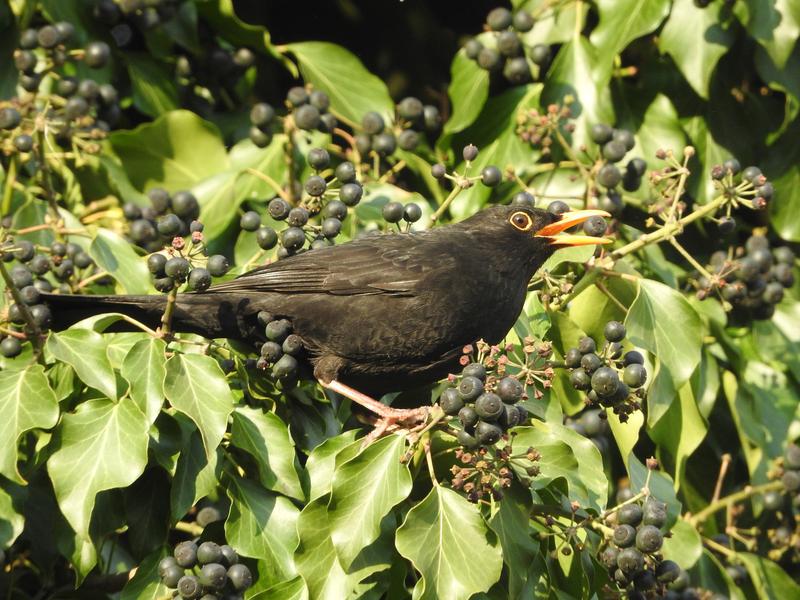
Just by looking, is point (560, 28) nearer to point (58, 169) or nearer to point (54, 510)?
point (58, 169)

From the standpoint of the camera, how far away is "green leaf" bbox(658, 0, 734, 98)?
5.68 m

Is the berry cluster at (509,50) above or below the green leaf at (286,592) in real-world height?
above

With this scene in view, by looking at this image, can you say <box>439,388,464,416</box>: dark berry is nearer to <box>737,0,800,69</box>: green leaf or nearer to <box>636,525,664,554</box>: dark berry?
<box>636,525,664,554</box>: dark berry

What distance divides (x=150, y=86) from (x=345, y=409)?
7.72 ft

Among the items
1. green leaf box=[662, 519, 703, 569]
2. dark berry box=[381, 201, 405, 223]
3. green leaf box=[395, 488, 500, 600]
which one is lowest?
green leaf box=[662, 519, 703, 569]

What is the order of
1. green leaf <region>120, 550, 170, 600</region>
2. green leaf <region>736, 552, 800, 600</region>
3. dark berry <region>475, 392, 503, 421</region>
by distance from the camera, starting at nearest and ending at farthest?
dark berry <region>475, 392, 503, 421</region>, green leaf <region>120, 550, 170, 600</region>, green leaf <region>736, 552, 800, 600</region>

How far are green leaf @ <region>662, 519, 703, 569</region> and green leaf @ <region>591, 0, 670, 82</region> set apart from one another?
2.22 m

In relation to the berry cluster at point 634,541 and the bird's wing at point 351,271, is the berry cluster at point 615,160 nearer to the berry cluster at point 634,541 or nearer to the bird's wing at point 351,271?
the bird's wing at point 351,271

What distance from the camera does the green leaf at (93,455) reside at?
3764mm

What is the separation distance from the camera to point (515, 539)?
376 cm

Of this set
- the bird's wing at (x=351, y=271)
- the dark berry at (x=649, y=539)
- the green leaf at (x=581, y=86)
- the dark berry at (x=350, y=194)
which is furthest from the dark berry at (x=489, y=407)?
the green leaf at (x=581, y=86)

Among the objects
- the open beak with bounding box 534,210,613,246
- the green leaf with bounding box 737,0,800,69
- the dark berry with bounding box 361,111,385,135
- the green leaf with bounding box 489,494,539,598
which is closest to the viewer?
the green leaf with bounding box 489,494,539,598

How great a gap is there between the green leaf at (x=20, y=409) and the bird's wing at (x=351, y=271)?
96 cm

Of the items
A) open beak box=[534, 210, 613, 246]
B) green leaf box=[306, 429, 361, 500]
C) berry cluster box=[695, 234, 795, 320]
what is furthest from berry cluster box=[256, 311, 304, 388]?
berry cluster box=[695, 234, 795, 320]
